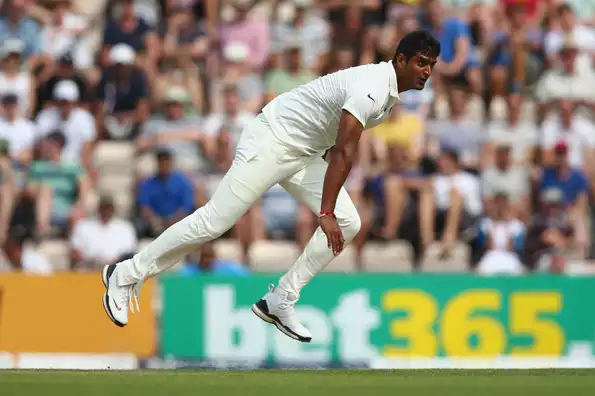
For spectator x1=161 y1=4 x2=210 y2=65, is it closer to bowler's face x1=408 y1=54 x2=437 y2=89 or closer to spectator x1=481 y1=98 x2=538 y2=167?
spectator x1=481 y1=98 x2=538 y2=167

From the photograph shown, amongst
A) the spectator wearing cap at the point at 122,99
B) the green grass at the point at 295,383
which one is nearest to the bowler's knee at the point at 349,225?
the green grass at the point at 295,383

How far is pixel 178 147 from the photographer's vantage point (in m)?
14.3

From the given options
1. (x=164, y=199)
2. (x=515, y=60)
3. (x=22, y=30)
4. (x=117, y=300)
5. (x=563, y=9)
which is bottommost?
(x=117, y=300)

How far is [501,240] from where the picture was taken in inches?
542

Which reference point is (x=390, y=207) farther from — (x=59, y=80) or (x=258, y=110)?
(x=59, y=80)

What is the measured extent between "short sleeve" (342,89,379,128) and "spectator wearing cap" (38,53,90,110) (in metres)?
7.55

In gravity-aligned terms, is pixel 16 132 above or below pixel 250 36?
below

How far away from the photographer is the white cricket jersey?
7.93 metres

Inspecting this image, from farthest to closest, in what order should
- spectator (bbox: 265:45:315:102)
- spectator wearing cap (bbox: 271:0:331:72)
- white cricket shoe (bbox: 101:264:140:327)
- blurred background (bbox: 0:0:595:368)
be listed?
spectator wearing cap (bbox: 271:0:331:72) → spectator (bbox: 265:45:315:102) → blurred background (bbox: 0:0:595:368) → white cricket shoe (bbox: 101:264:140:327)

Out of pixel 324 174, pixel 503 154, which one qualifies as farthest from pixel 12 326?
pixel 503 154

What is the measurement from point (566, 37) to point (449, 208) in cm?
339

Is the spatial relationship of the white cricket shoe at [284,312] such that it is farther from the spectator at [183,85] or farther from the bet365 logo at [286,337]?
the spectator at [183,85]

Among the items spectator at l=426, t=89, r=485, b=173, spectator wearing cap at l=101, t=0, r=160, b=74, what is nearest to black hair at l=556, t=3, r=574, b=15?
spectator at l=426, t=89, r=485, b=173

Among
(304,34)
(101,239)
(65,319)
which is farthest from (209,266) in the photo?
(304,34)
